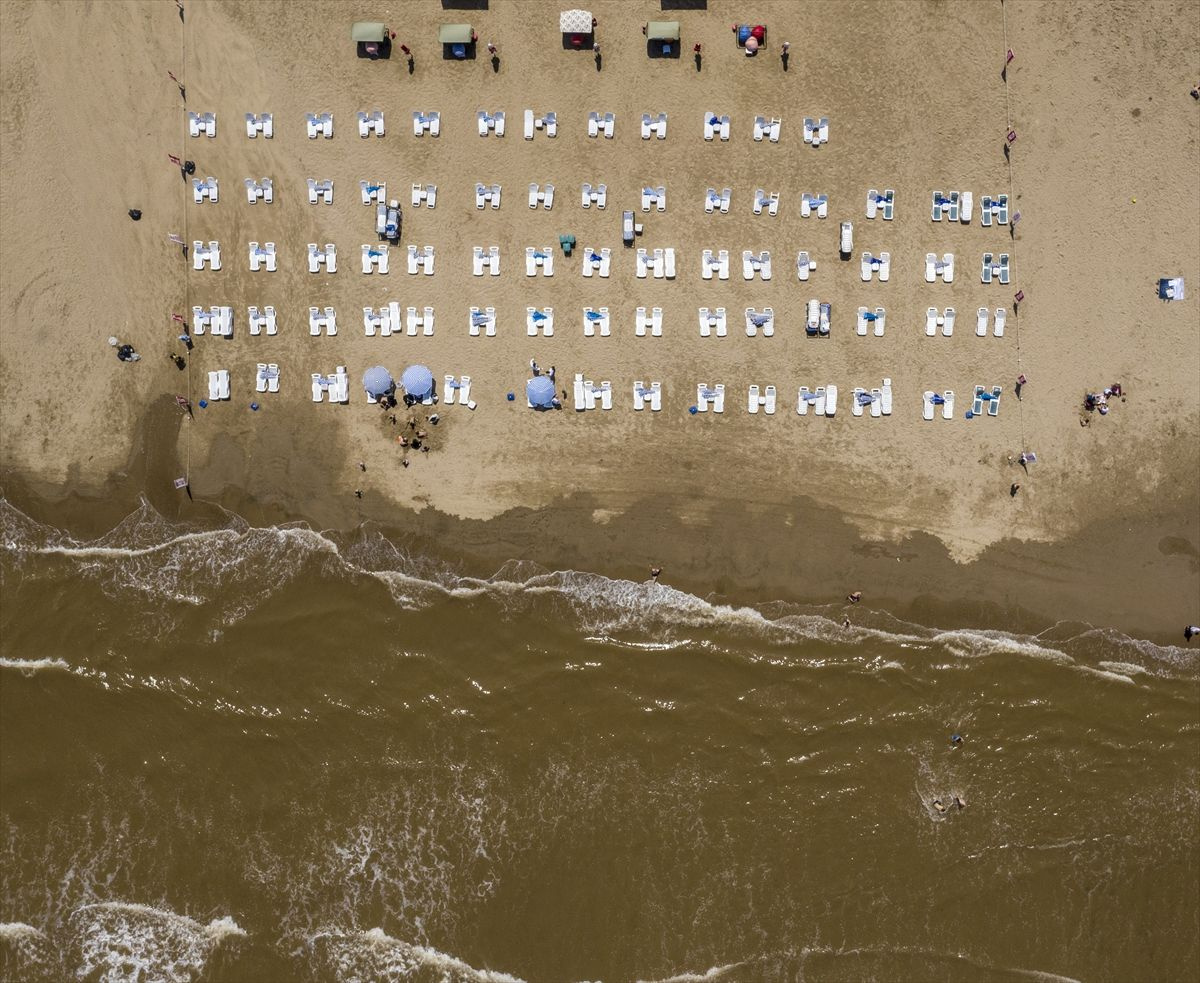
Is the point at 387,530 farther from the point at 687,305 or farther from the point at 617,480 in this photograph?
the point at 687,305

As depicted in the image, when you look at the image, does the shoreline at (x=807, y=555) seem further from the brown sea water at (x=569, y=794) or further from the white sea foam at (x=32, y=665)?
the white sea foam at (x=32, y=665)

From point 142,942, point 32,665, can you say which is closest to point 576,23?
point 32,665

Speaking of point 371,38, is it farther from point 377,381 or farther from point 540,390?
point 540,390

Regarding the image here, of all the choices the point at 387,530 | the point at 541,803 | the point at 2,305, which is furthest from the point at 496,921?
the point at 2,305

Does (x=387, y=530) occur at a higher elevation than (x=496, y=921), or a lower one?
higher

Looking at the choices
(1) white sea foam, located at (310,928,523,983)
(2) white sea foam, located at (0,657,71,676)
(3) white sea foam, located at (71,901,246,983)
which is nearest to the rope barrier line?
(1) white sea foam, located at (310,928,523,983)

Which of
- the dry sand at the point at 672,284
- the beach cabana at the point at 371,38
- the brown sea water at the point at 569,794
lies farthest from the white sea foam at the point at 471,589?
the beach cabana at the point at 371,38

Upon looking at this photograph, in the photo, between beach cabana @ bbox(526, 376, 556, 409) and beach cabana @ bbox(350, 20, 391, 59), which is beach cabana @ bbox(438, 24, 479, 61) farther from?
beach cabana @ bbox(526, 376, 556, 409)
